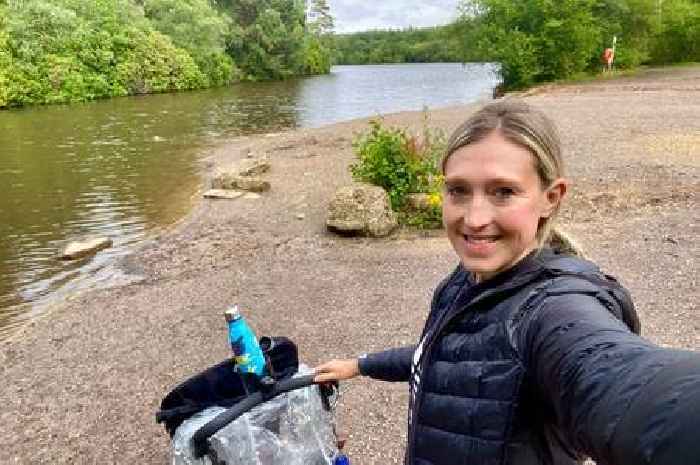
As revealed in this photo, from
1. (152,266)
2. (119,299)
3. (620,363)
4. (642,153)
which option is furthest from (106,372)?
(642,153)

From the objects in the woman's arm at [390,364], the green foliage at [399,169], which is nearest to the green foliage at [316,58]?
the green foliage at [399,169]

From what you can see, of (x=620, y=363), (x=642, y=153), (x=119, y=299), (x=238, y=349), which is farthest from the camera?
(x=642, y=153)

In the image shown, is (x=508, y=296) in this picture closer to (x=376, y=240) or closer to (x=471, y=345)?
(x=471, y=345)

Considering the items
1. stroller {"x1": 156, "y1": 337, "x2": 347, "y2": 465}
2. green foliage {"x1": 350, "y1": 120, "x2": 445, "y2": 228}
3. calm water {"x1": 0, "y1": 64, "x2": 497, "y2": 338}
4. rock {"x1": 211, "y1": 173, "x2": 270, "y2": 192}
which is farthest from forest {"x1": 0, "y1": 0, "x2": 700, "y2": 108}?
stroller {"x1": 156, "y1": 337, "x2": 347, "y2": 465}

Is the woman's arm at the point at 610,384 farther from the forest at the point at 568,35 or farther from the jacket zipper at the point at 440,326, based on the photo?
the forest at the point at 568,35

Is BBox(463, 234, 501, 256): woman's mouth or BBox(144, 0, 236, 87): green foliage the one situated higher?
BBox(144, 0, 236, 87): green foliage

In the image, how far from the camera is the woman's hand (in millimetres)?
2141

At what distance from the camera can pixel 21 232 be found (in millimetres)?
10109

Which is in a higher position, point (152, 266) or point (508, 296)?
point (508, 296)

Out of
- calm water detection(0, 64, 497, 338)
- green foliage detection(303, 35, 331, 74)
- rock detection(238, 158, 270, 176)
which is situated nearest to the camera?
calm water detection(0, 64, 497, 338)

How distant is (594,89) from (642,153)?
14.4 m

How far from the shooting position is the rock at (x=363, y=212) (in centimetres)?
791

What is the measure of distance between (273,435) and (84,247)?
7622mm

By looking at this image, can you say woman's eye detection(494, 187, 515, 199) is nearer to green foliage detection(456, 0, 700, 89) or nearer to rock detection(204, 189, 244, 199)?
rock detection(204, 189, 244, 199)
